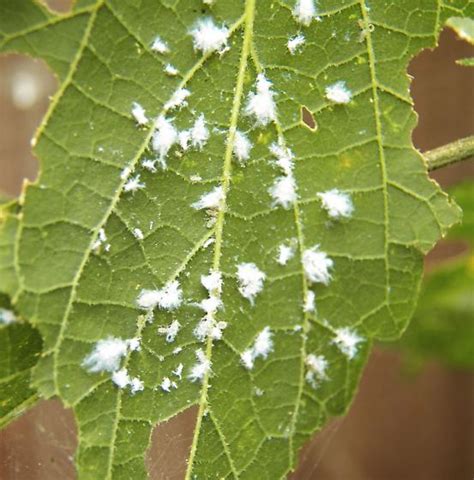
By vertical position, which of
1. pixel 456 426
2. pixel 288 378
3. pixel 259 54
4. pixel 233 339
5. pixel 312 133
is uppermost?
pixel 259 54

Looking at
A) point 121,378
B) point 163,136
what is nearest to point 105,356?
point 121,378

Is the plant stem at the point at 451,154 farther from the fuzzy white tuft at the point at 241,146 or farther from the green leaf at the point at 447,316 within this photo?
the green leaf at the point at 447,316

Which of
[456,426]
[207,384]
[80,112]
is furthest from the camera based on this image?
[456,426]

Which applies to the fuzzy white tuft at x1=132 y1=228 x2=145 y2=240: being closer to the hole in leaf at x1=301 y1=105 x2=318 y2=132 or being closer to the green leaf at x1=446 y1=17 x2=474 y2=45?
the hole in leaf at x1=301 y1=105 x2=318 y2=132

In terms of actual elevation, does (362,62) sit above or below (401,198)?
above

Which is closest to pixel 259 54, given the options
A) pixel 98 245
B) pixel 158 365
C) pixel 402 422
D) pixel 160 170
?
pixel 160 170

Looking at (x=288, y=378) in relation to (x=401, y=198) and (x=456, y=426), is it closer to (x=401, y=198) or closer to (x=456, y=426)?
(x=401, y=198)

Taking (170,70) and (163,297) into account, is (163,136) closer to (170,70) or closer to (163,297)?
(170,70)

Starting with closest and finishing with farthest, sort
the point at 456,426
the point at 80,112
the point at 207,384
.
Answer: the point at 80,112 → the point at 207,384 → the point at 456,426
